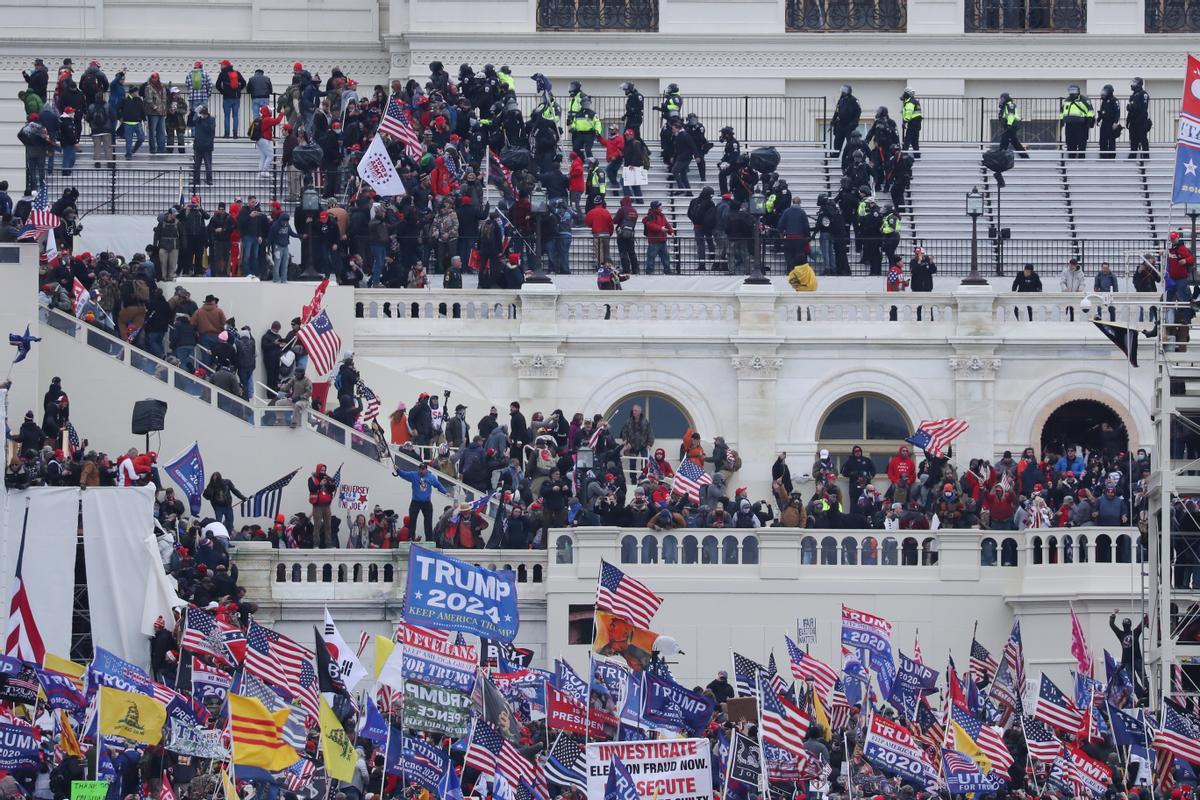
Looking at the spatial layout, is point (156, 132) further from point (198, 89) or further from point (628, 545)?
point (628, 545)

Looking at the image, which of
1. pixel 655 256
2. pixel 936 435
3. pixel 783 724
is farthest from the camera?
pixel 655 256

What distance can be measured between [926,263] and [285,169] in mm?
12136

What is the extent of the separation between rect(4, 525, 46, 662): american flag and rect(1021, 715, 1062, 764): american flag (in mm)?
16004

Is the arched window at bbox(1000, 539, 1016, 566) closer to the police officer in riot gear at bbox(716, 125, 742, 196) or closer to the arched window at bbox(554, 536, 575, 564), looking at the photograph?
the arched window at bbox(554, 536, 575, 564)

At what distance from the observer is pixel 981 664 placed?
201ft

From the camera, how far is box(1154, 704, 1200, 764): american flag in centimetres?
5409

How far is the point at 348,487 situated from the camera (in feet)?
229

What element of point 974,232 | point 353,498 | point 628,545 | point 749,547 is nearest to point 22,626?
point 353,498

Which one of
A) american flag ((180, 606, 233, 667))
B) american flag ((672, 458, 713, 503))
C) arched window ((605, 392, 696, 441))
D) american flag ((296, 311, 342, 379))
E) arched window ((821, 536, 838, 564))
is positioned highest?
american flag ((296, 311, 342, 379))

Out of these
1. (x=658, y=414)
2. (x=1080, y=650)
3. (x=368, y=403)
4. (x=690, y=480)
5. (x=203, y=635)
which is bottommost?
(x=1080, y=650)

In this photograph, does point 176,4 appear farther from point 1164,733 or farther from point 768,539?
point 1164,733

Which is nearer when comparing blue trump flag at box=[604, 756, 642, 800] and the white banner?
blue trump flag at box=[604, 756, 642, 800]

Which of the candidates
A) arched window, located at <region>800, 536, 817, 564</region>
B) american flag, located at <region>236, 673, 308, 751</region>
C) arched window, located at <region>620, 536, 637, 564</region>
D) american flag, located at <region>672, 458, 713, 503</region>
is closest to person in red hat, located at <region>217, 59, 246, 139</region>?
american flag, located at <region>672, 458, 713, 503</region>

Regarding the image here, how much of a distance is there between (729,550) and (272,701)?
14.2 meters
